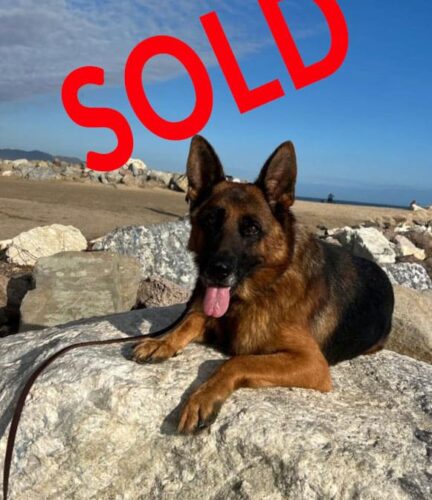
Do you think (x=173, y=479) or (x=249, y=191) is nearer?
(x=173, y=479)

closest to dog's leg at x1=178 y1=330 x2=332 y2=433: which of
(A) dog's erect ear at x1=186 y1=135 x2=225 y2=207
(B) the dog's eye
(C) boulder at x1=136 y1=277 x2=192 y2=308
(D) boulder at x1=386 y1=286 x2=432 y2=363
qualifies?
(B) the dog's eye

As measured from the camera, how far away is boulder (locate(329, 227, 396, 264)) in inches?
523

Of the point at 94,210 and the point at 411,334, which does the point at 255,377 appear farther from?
the point at 94,210

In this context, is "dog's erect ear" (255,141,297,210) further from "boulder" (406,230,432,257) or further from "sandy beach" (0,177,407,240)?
"boulder" (406,230,432,257)

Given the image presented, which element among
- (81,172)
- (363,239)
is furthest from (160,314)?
(81,172)

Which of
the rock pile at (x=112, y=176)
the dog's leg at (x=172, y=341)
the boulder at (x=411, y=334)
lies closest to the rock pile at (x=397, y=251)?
the boulder at (x=411, y=334)

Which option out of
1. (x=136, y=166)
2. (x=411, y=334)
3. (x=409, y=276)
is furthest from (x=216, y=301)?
(x=136, y=166)

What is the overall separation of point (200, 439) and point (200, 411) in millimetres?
197

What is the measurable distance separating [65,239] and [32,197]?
40.6 ft

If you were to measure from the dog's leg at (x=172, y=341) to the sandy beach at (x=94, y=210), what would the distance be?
10.4 m

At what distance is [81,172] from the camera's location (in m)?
37.8

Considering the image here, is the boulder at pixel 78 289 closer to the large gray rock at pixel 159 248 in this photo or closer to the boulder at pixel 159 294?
the boulder at pixel 159 294

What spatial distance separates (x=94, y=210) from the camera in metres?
20.3

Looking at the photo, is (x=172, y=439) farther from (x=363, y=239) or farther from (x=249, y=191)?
(x=363, y=239)
